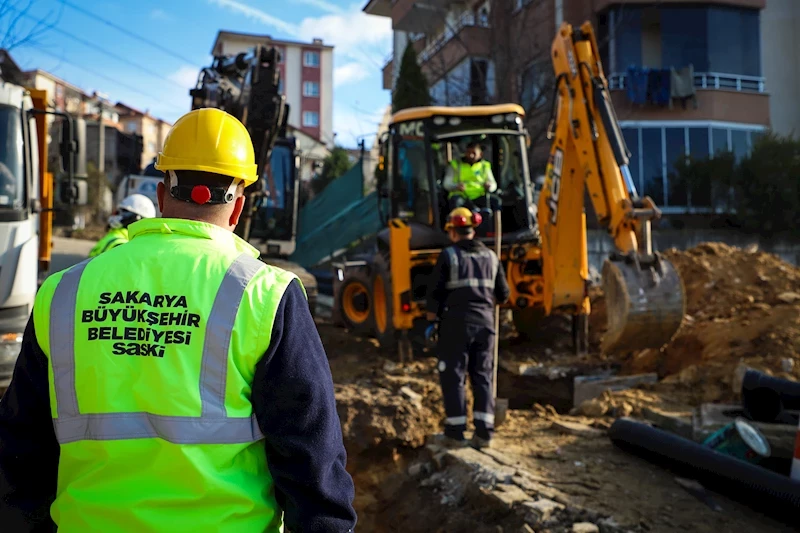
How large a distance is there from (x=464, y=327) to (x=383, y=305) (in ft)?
11.8

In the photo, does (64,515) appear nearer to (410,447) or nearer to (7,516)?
(7,516)

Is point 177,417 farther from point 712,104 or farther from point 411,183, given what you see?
point 712,104

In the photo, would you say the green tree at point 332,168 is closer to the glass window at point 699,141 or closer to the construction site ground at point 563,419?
the glass window at point 699,141

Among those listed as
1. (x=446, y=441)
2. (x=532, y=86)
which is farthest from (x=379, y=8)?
(x=446, y=441)

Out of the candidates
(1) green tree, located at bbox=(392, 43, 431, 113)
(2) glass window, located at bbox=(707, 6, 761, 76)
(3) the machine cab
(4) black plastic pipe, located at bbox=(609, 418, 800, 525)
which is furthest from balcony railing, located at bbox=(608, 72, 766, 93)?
(4) black plastic pipe, located at bbox=(609, 418, 800, 525)

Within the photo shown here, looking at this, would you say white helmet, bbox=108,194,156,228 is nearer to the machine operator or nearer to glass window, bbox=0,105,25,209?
glass window, bbox=0,105,25,209

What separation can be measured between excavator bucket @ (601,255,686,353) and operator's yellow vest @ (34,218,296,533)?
4519 millimetres

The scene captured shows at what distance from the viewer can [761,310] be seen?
8289 millimetres

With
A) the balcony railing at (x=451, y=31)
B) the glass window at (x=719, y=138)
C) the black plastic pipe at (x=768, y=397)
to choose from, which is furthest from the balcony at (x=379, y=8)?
the black plastic pipe at (x=768, y=397)

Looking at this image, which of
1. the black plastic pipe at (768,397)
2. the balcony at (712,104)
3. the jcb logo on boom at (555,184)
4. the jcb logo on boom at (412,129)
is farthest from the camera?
the balcony at (712,104)

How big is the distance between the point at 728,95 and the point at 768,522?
16.8 metres

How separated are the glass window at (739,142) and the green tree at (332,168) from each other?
1550cm

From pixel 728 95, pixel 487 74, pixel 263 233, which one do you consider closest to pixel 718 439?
pixel 263 233

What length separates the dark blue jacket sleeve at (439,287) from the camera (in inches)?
229
